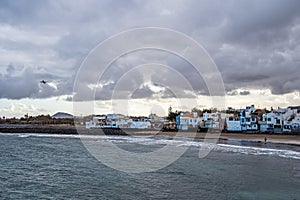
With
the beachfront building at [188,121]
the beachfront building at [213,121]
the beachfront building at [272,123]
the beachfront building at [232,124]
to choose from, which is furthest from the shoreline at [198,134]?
the beachfront building at [188,121]

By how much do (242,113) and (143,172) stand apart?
61.1 metres

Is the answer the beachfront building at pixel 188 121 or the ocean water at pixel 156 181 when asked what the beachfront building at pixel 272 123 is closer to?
the beachfront building at pixel 188 121

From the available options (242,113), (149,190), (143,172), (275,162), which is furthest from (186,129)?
(149,190)

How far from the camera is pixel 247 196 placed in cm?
1642

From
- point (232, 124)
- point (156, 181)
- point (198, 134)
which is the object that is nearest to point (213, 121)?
point (232, 124)

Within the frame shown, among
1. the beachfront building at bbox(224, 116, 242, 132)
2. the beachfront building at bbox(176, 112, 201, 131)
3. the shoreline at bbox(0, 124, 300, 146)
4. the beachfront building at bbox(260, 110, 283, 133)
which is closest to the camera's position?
the shoreline at bbox(0, 124, 300, 146)

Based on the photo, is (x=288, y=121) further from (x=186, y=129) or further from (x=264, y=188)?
(x=264, y=188)

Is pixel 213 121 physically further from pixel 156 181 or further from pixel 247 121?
pixel 156 181

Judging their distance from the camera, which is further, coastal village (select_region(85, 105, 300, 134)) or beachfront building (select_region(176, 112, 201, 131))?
beachfront building (select_region(176, 112, 201, 131))

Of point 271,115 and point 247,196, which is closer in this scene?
point 247,196

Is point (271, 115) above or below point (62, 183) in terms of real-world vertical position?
above

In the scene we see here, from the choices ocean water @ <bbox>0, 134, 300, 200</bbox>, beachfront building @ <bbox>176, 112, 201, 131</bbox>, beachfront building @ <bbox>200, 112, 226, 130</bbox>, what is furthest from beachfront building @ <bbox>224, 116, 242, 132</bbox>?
ocean water @ <bbox>0, 134, 300, 200</bbox>

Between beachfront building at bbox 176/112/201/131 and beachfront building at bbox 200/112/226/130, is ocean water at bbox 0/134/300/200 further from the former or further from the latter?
beachfront building at bbox 176/112/201/131

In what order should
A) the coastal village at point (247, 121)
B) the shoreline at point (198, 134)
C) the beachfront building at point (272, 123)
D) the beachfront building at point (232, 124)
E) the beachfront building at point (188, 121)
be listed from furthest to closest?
the beachfront building at point (188, 121) < the beachfront building at point (232, 124) < the beachfront building at point (272, 123) < the coastal village at point (247, 121) < the shoreline at point (198, 134)
